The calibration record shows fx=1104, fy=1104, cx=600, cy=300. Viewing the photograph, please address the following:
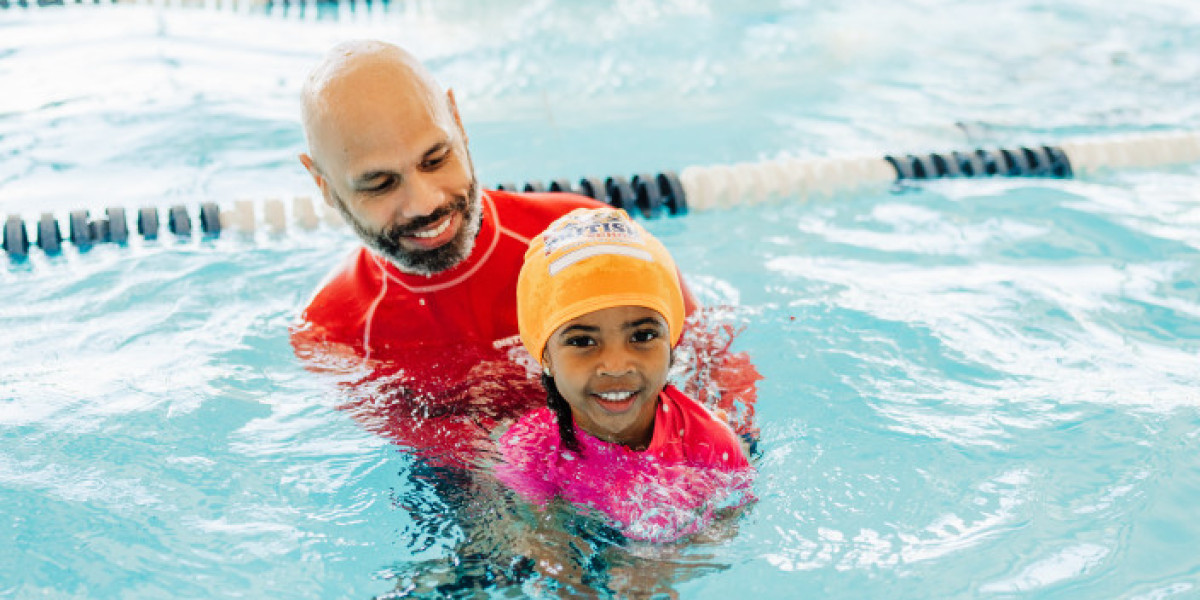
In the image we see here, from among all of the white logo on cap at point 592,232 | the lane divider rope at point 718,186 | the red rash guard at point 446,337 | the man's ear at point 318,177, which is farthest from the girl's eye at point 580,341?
the lane divider rope at point 718,186

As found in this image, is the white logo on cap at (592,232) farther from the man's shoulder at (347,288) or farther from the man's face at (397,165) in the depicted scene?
the man's shoulder at (347,288)

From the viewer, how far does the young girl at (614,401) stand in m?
2.39

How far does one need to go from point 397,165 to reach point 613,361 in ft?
2.39

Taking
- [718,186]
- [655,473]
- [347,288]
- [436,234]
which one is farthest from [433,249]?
[718,186]

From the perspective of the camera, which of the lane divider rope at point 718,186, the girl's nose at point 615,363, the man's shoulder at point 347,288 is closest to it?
the girl's nose at point 615,363

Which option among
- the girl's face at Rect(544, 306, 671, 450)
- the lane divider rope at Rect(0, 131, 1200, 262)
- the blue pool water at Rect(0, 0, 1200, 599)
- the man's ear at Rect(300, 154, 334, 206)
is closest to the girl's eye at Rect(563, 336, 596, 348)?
the girl's face at Rect(544, 306, 671, 450)

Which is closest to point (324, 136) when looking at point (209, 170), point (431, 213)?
point (431, 213)

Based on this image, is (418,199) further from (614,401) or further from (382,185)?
(614,401)

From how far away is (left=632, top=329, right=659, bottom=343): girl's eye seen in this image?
242cm

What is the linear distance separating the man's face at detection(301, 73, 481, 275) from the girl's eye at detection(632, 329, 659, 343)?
60cm

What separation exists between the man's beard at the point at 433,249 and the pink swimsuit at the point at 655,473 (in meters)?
0.49

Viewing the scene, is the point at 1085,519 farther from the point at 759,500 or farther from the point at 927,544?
the point at 759,500

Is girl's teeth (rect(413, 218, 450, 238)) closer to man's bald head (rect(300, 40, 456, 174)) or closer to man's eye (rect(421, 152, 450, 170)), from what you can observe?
man's eye (rect(421, 152, 450, 170))

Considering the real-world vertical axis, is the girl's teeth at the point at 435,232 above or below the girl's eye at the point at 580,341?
above
